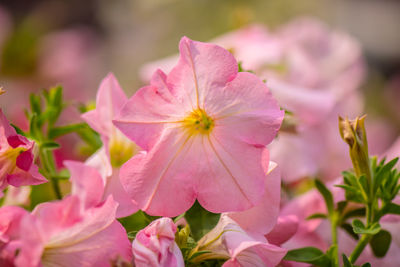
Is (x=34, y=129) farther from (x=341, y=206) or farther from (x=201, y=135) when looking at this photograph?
(x=341, y=206)

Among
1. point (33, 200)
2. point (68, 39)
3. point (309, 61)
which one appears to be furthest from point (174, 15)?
point (33, 200)

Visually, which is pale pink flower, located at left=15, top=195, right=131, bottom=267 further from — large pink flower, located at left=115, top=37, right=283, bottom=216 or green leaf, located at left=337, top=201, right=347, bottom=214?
green leaf, located at left=337, top=201, right=347, bottom=214

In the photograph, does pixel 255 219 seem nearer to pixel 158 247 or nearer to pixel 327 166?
pixel 158 247

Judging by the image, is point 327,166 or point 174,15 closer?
point 327,166

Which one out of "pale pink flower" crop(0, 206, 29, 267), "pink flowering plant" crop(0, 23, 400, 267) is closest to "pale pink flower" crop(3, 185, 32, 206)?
"pink flowering plant" crop(0, 23, 400, 267)

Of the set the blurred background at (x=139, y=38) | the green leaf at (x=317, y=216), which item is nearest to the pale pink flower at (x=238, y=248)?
the green leaf at (x=317, y=216)
